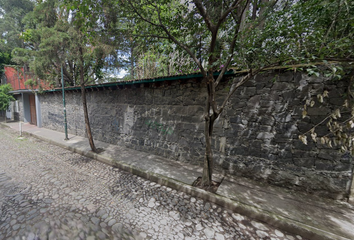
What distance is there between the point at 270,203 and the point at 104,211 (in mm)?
3062

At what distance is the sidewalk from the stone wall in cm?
33

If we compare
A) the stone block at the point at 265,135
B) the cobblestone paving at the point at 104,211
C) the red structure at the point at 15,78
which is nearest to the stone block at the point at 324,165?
the stone block at the point at 265,135

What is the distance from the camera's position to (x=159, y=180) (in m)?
3.67

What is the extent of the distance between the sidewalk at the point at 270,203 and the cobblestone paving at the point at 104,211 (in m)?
0.15

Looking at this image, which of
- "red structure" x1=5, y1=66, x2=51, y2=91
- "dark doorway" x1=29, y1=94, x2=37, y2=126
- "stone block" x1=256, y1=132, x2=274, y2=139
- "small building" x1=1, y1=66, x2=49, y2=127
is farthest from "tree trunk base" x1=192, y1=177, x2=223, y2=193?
"red structure" x1=5, y1=66, x2=51, y2=91

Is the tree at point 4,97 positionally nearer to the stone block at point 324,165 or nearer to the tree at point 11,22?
the tree at point 11,22

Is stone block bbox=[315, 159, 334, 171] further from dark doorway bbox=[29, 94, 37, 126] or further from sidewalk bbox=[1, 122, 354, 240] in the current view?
dark doorway bbox=[29, 94, 37, 126]

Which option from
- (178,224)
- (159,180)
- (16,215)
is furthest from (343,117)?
(16,215)

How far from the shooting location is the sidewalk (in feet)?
7.41

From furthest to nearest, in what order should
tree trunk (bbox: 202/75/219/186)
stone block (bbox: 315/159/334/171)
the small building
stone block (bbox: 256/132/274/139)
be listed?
1. the small building
2. stone block (bbox: 256/132/274/139)
3. tree trunk (bbox: 202/75/219/186)
4. stone block (bbox: 315/159/334/171)

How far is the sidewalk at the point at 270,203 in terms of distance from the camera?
226 cm

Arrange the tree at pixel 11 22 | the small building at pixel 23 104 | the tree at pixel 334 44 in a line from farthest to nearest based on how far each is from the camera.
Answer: the tree at pixel 11 22 → the small building at pixel 23 104 → the tree at pixel 334 44

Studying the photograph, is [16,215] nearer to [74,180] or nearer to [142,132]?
[74,180]

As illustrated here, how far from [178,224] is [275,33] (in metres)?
3.75
